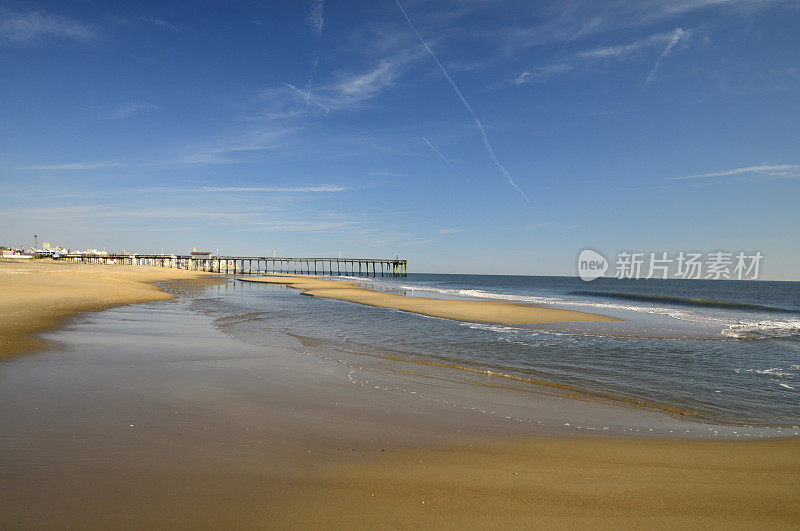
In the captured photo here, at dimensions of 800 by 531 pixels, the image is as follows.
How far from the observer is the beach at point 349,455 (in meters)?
3.44

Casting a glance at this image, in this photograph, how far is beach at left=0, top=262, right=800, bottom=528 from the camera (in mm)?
3439

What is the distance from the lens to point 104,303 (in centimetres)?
2078

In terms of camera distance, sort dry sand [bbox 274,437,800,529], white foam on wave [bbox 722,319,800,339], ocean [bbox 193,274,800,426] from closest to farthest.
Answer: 1. dry sand [bbox 274,437,800,529]
2. ocean [bbox 193,274,800,426]
3. white foam on wave [bbox 722,319,800,339]

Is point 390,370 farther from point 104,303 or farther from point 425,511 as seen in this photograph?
point 104,303

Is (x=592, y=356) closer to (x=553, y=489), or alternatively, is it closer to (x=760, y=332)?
(x=553, y=489)

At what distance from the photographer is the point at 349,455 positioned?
15.1ft

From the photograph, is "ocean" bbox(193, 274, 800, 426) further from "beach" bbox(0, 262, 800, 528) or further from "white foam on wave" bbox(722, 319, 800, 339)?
"beach" bbox(0, 262, 800, 528)

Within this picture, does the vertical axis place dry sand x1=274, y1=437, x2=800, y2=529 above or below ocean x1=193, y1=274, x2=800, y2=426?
above

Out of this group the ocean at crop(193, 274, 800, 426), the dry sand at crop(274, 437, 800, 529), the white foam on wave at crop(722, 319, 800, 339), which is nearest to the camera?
the dry sand at crop(274, 437, 800, 529)

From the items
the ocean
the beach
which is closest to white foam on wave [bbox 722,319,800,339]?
the ocean

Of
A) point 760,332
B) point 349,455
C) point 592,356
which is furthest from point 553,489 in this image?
point 760,332

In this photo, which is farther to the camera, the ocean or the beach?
the ocean

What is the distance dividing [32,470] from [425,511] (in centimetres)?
370

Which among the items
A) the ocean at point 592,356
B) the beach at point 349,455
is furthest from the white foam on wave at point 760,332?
the beach at point 349,455
